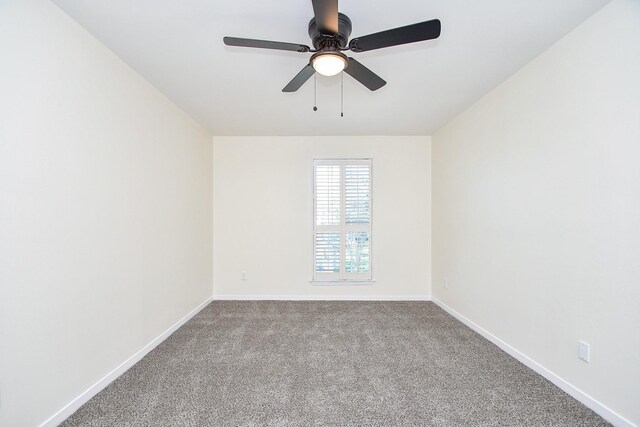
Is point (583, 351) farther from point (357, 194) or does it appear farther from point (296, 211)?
point (296, 211)

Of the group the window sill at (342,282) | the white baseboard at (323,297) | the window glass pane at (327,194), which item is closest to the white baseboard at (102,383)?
the white baseboard at (323,297)

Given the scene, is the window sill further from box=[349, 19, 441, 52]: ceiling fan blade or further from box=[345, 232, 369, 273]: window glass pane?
box=[349, 19, 441, 52]: ceiling fan blade

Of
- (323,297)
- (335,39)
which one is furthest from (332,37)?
(323,297)

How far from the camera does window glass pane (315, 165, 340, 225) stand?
4.37m

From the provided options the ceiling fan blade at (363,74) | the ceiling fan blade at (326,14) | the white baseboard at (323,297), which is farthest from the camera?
the white baseboard at (323,297)

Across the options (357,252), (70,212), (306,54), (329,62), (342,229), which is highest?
(306,54)

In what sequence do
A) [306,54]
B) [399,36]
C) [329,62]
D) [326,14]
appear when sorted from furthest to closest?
[306,54]
[329,62]
[399,36]
[326,14]

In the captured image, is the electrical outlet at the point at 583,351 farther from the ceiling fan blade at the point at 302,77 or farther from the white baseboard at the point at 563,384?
the ceiling fan blade at the point at 302,77

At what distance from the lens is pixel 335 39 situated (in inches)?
64.4

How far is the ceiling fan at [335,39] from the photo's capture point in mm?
1443

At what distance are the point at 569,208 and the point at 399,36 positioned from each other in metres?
1.63

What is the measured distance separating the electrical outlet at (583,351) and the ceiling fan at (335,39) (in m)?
2.11

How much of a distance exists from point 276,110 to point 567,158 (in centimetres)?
266

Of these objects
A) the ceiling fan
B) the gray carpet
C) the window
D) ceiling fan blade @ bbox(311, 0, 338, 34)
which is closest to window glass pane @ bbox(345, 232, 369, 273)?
the window
